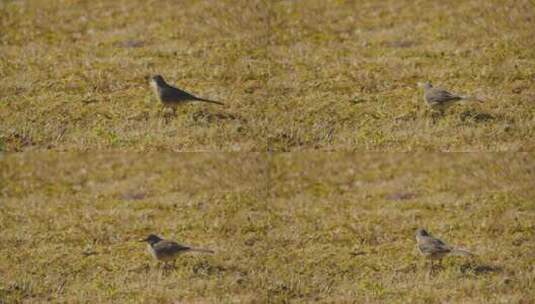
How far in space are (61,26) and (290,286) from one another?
394 cm

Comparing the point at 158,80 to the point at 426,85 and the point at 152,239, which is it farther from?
the point at 426,85

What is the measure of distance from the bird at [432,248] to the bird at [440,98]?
1298 millimetres

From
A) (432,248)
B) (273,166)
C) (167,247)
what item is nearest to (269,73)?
(273,166)

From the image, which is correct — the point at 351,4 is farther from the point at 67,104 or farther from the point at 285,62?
the point at 67,104

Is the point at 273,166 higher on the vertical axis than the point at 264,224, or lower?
higher

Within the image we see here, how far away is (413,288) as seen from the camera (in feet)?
28.7

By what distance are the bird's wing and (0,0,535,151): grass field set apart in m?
0.98

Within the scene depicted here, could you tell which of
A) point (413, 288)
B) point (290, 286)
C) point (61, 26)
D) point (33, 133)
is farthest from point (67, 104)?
point (413, 288)

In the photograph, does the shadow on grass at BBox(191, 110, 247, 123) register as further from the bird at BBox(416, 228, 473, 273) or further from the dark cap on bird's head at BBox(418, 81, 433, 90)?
the bird at BBox(416, 228, 473, 273)

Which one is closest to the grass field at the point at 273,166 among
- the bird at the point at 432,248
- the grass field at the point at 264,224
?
the grass field at the point at 264,224

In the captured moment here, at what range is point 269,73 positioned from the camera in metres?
9.23

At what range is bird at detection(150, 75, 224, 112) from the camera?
8.80m

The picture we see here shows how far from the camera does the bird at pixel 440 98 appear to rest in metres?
8.67

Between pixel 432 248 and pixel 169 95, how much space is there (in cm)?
307
